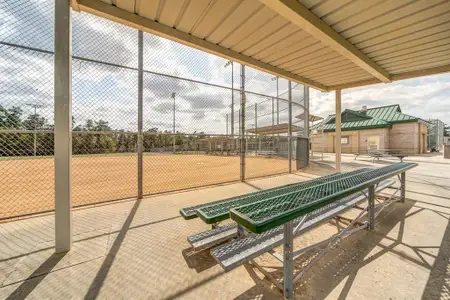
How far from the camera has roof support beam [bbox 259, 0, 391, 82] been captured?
2156 mm

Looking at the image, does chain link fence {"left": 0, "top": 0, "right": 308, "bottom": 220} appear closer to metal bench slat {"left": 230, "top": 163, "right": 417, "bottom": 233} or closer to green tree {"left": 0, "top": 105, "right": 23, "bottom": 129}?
green tree {"left": 0, "top": 105, "right": 23, "bottom": 129}

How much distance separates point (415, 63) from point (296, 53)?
2677 millimetres

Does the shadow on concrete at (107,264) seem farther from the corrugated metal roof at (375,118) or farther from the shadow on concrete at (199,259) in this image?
the corrugated metal roof at (375,118)

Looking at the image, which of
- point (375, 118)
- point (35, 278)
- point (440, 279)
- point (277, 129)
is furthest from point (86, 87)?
point (375, 118)

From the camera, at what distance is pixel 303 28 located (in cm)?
252

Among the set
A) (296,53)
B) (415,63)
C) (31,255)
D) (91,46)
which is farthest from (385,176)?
(91,46)

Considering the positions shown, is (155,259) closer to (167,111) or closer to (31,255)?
(31,255)

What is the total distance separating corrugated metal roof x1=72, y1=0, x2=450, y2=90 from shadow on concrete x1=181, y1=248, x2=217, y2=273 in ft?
9.82

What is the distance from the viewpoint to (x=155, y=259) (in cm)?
208

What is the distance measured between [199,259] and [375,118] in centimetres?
2848

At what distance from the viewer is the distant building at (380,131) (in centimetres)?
1973

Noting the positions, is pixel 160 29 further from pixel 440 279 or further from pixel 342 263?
pixel 440 279

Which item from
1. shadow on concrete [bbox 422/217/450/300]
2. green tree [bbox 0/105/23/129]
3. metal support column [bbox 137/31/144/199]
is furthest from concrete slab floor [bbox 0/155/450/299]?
green tree [bbox 0/105/23/129]

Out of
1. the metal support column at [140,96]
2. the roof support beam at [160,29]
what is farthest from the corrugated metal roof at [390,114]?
the metal support column at [140,96]
